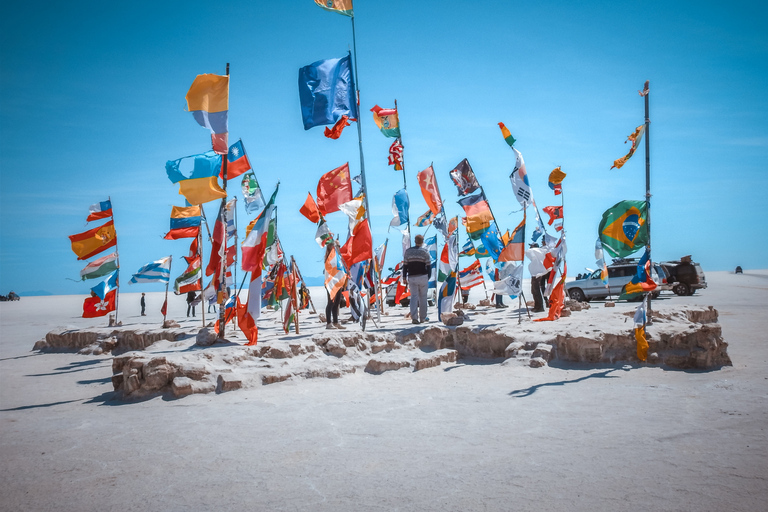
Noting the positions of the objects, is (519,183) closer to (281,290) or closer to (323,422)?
(281,290)

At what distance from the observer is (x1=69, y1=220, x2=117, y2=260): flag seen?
1408 centimetres

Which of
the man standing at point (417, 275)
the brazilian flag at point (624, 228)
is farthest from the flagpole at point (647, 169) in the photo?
the man standing at point (417, 275)

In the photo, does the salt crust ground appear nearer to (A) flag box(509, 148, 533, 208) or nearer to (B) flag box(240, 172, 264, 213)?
(A) flag box(509, 148, 533, 208)

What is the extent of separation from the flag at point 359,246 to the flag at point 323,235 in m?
1.02

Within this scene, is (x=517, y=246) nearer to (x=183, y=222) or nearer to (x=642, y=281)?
(x=642, y=281)

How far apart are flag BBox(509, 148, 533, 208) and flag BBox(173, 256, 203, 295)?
9.61m

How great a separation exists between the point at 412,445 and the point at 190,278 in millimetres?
11561

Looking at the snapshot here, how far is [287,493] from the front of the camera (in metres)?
3.84

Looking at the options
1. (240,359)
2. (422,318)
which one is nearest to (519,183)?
(422,318)

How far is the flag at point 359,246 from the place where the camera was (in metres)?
10.5

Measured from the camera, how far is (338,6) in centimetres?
1128

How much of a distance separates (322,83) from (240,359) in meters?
6.23

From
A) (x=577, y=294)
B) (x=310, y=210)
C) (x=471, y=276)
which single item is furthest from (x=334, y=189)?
(x=577, y=294)

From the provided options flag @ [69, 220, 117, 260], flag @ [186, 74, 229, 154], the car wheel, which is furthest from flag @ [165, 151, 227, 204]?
the car wheel
